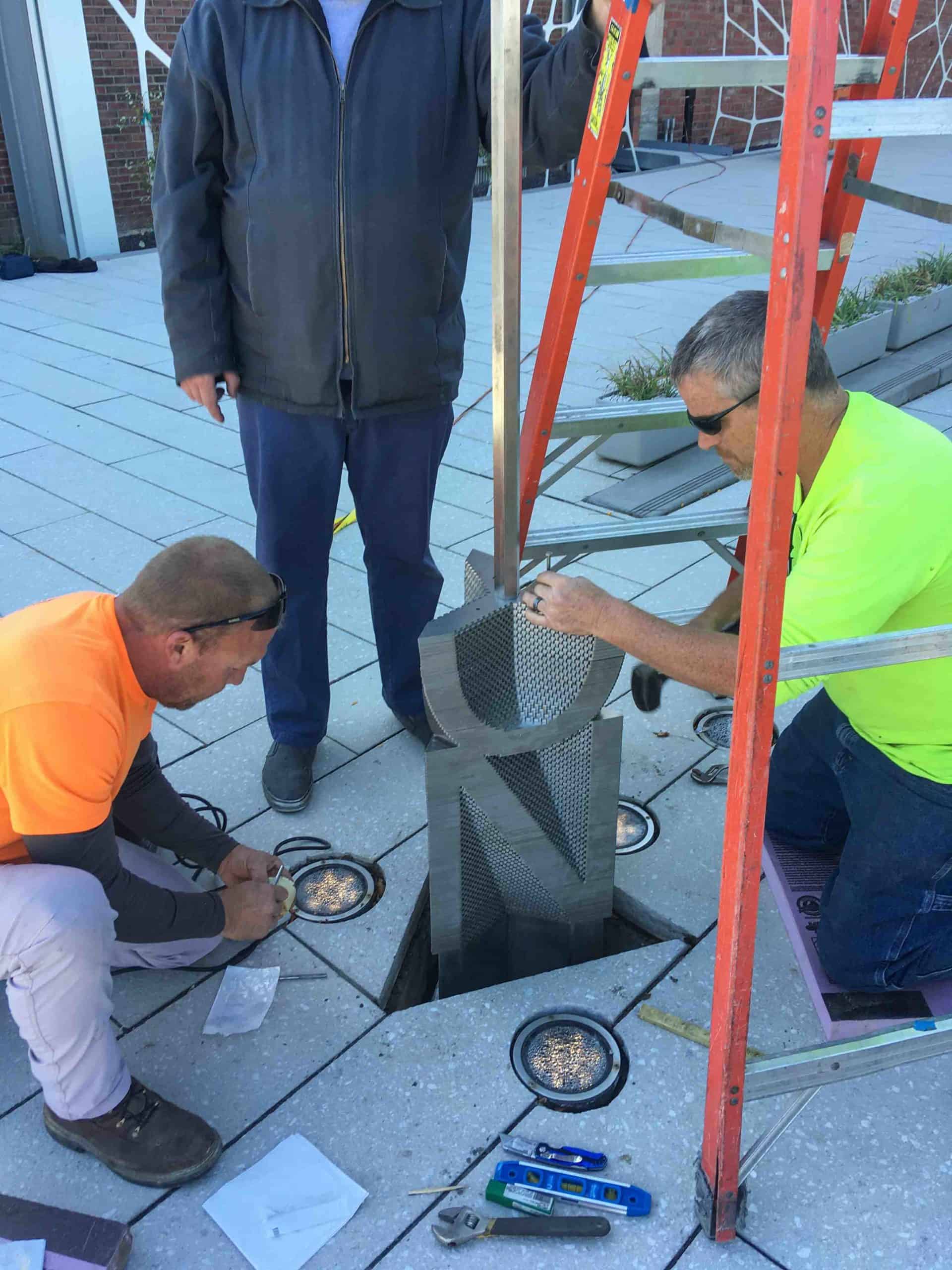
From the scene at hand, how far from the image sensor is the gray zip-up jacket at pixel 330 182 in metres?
2.22

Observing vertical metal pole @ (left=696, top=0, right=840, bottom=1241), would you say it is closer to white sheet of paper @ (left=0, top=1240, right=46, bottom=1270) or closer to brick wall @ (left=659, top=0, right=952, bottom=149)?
white sheet of paper @ (left=0, top=1240, right=46, bottom=1270)

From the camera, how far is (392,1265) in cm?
168

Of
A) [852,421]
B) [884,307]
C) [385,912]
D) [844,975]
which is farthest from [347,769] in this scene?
[884,307]

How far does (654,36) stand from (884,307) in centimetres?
453

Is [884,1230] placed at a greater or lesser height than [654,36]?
lesser

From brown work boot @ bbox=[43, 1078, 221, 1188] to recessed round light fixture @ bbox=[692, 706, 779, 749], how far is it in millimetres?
1714

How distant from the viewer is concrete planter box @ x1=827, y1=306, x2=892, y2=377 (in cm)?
579

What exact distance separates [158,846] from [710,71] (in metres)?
2.14

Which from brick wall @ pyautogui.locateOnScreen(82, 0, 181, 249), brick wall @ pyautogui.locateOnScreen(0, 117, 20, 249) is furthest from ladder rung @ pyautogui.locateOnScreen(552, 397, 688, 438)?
brick wall @ pyautogui.locateOnScreen(0, 117, 20, 249)

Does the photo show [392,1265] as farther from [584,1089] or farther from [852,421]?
[852,421]

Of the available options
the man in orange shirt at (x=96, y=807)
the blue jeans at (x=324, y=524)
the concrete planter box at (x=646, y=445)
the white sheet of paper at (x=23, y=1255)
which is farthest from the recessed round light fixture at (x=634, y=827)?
the concrete planter box at (x=646, y=445)

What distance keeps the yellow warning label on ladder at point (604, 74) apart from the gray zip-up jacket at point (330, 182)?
0.32 ft

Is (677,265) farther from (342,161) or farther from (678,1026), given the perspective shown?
(678,1026)

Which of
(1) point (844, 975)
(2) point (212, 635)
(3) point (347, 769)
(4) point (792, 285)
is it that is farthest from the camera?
(3) point (347, 769)
